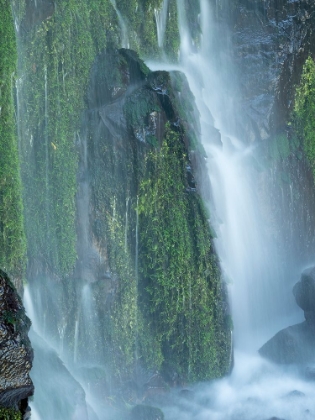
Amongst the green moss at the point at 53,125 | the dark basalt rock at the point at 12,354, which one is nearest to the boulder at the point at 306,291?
the green moss at the point at 53,125

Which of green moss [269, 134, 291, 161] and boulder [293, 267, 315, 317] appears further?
green moss [269, 134, 291, 161]

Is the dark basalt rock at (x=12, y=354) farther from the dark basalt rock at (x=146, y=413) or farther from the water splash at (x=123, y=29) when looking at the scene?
the water splash at (x=123, y=29)

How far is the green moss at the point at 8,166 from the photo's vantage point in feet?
50.4

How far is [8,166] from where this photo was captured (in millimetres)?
15609

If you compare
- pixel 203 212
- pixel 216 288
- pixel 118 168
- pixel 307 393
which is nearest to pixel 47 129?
pixel 118 168

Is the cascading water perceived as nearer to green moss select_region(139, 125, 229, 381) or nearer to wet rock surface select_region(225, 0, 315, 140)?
green moss select_region(139, 125, 229, 381)

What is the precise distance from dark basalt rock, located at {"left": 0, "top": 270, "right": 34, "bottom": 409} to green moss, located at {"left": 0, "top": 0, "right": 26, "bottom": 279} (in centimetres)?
760

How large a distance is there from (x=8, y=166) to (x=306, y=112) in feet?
46.6

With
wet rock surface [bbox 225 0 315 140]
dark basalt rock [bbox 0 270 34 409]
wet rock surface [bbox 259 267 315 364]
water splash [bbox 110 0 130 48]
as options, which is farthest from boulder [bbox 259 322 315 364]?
dark basalt rock [bbox 0 270 34 409]

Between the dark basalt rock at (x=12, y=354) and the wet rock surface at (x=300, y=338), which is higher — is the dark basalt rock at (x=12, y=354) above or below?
below

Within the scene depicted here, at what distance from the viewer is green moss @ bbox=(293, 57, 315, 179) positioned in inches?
1004

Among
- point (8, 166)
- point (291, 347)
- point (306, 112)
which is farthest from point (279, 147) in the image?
point (8, 166)

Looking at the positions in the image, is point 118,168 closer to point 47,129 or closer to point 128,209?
point 128,209

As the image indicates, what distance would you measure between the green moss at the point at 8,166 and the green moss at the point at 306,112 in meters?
13.3
